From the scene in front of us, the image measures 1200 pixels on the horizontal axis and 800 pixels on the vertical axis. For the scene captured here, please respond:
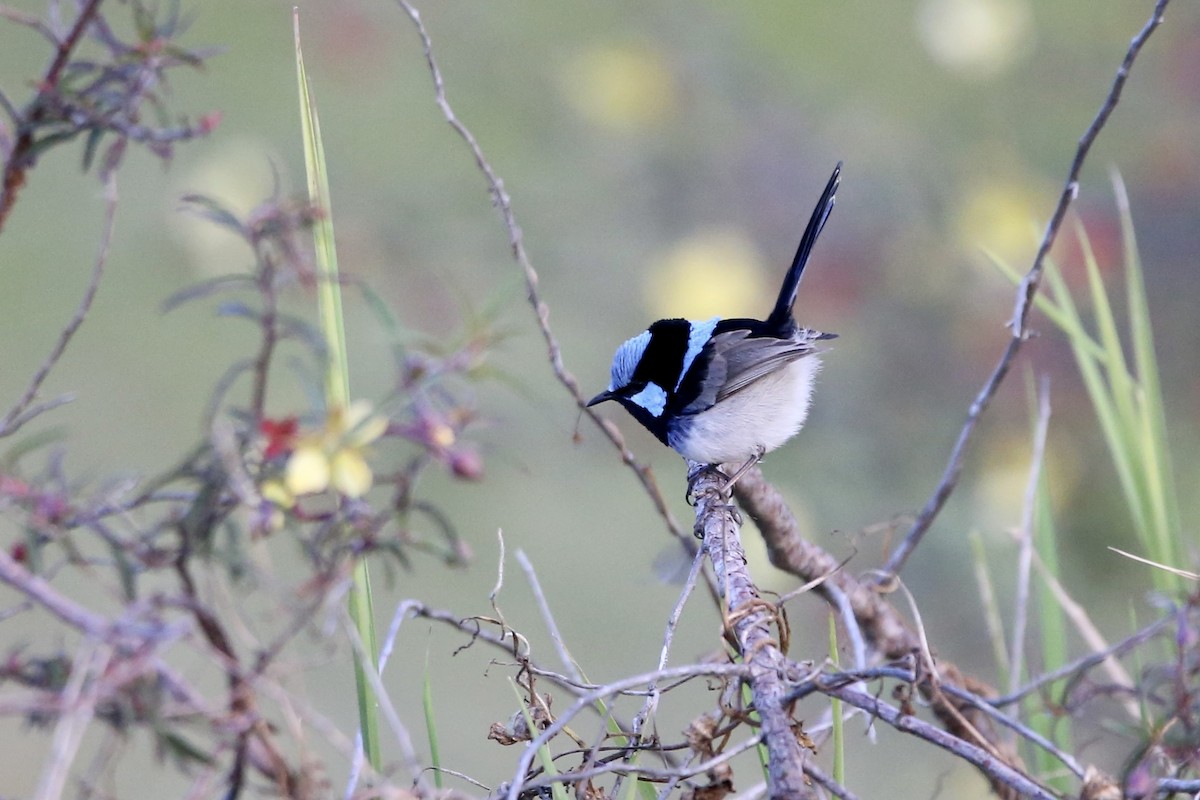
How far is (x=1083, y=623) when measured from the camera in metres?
2.30

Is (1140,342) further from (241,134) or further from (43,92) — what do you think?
(241,134)

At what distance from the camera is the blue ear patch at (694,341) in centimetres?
346

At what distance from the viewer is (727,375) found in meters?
3.36

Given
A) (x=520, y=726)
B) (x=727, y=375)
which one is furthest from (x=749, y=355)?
(x=520, y=726)

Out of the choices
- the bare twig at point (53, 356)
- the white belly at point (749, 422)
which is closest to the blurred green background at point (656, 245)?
the white belly at point (749, 422)

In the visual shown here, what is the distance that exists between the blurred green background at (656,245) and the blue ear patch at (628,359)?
3.80 ft

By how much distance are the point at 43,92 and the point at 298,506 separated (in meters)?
0.55

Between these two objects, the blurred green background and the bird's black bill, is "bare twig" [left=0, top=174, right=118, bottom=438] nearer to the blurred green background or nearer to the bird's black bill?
the bird's black bill

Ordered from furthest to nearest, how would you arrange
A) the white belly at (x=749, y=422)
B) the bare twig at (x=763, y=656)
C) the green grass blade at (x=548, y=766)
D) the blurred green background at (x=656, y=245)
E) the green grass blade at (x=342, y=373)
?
the blurred green background at (x=656, y=245)
the white belly at (x=749, y=422)
the green grass blade at (x=342, y=373)
the green grass blade at (x=548, y=766)
the bare twig at (x=763, y=656)

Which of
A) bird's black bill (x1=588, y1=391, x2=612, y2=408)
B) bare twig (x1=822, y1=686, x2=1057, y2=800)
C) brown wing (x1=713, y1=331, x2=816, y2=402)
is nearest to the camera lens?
bare twig (x1=822, y1=686, x2=1057, y2=800)

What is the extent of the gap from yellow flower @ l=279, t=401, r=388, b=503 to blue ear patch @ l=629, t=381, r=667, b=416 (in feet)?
7.91

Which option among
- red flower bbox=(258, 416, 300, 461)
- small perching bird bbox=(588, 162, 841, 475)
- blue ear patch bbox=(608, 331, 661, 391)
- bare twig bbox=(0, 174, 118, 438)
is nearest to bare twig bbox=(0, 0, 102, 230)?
bare twig bbox=(0, 174, 118, 438)

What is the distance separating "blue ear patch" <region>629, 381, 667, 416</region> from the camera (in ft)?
11.1

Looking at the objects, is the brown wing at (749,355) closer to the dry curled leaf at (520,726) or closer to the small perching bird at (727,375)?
the small perching bird at (727,375)
